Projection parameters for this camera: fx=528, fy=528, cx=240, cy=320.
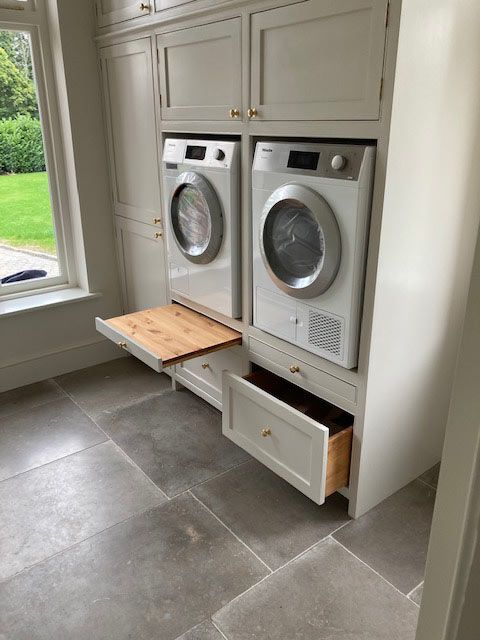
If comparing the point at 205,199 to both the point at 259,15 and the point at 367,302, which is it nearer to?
the point at 259,15

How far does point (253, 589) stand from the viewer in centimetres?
170

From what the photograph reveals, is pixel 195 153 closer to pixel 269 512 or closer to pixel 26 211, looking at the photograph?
pixel 26 211

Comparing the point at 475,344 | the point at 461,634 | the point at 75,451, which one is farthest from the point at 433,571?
the point at 75,451

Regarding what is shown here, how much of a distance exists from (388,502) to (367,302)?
2.86ft

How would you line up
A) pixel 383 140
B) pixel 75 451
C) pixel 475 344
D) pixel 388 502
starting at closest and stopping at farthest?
pixel 475 344 < pixel 383 140 < pixel 388 502 < pixel 75 451

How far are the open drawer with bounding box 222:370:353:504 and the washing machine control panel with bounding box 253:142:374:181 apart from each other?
814mm

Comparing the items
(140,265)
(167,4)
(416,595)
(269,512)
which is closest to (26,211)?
(140,265)

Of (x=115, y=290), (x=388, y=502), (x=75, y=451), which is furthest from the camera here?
(x=115, y=290)

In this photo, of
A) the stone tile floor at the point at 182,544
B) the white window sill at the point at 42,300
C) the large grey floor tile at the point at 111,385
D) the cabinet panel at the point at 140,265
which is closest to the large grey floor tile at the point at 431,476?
the stone tile floor at the point at 182,544

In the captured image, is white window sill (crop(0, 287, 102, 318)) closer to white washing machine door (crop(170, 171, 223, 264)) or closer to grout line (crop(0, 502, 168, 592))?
white washing machine door (crop(170, 171, 223, 264))

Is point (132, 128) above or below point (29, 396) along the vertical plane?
above

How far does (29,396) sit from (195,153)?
1.63 m

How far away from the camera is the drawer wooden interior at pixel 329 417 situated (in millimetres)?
1855

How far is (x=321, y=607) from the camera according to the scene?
163 centimetres
